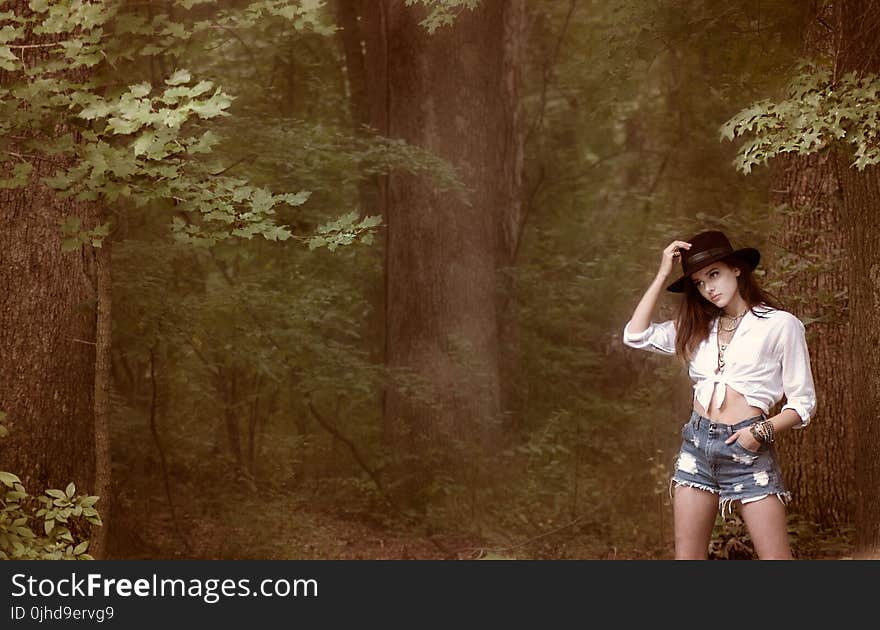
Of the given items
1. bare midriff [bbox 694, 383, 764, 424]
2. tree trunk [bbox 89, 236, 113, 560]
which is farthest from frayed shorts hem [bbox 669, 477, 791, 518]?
tree trunk [bbox 89, 236, 113, 560]

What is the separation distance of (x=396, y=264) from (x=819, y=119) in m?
6.44

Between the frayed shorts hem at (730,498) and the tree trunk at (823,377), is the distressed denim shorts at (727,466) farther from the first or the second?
the tree trunk at (823,377)

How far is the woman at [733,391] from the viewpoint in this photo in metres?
4.77

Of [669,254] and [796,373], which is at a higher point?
[669,254]

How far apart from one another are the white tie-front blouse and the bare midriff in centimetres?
2

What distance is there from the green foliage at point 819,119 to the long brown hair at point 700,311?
133 centimetres

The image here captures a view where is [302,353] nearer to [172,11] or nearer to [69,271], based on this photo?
[69,271]

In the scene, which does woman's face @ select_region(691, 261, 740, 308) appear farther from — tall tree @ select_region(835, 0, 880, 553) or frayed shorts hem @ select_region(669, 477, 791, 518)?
tall tree @ select_region(835, 0, 880, 553)

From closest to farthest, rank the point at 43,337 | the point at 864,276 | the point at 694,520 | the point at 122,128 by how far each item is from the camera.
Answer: the point at 694,520
the point at 122,128
the point at 864,276
the point at 43,337

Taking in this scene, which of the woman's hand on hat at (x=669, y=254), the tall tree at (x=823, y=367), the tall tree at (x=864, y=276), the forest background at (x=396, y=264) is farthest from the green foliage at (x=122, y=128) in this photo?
the tall tree at (x=823, y=367)

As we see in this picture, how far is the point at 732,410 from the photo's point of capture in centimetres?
484

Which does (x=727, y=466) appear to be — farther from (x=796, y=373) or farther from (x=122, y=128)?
(x=122, y=128)

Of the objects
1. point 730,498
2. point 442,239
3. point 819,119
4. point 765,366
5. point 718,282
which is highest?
point 819,119

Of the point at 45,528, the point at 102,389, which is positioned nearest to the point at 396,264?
the point at 102,389
